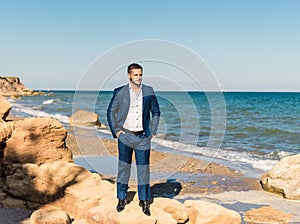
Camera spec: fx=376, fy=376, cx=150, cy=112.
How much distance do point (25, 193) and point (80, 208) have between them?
3.89 ft

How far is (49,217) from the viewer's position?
540 centimetres

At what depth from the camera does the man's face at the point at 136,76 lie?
5.23 m

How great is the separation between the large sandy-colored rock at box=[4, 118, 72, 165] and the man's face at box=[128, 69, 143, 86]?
285cm

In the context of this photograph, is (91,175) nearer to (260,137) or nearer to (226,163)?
(226,163)

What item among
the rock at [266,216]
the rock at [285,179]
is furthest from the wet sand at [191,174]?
the rock at [266,216]

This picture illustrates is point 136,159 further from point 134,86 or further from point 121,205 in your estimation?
point 134,86

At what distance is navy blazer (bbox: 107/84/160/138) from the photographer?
5.34 meters

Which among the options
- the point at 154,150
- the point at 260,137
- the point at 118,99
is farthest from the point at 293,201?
the point at 260,137

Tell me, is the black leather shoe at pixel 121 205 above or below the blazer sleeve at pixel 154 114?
below

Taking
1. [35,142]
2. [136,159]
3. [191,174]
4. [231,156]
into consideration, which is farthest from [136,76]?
[231,156]

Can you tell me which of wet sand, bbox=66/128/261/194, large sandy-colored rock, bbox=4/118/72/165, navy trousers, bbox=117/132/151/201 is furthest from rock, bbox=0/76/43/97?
navy trousers, bbox=117/132/151/201

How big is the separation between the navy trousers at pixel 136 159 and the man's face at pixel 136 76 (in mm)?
752

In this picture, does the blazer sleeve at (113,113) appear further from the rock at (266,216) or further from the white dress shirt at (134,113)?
the rock at (266,216)

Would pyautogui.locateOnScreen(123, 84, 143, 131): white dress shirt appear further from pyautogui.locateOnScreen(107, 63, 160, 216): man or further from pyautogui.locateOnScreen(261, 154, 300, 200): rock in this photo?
pyautogui.locateOnScreen(261, 154, 300, 200): rock
